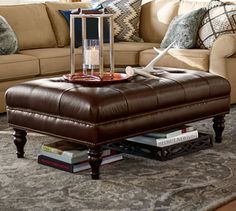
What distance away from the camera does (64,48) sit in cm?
561

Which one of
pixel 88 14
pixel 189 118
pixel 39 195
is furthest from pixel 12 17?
pixel 39 195

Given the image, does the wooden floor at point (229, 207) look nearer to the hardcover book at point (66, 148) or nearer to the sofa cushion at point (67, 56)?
the hardcover book at point (66, 148)

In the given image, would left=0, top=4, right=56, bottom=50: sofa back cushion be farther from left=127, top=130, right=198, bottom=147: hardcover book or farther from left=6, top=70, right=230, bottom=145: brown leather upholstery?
left=127, top=130, right=198, bottom=147: hardcover book

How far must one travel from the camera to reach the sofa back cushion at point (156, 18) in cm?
587

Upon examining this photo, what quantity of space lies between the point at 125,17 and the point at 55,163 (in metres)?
2.87

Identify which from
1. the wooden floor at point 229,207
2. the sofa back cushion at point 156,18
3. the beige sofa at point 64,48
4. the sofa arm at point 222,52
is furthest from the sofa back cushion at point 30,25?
the wooden floor at point 229,207

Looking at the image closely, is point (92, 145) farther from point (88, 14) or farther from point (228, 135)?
point (228, 135)

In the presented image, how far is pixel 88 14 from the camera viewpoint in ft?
11.5

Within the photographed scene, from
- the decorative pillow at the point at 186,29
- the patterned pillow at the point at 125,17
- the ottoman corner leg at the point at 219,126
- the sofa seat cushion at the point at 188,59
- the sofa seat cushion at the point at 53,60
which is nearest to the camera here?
the ottoman corner leg at the point at 219,126

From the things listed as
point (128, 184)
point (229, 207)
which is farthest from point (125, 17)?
point (229, 207)

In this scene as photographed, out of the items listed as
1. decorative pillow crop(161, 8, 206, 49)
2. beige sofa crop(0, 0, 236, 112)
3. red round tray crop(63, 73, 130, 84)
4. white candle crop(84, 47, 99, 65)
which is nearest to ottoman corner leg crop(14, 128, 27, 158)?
red round tray crop(63, 73, 130, 84)

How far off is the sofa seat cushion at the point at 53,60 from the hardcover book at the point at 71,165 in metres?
1.77

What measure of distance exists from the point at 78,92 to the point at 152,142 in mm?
572

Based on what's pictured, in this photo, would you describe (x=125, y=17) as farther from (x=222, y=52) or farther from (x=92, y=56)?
(x=92, y=56)
